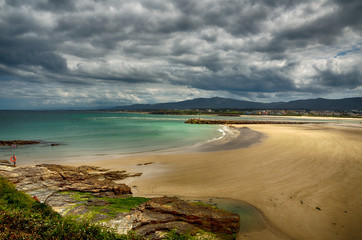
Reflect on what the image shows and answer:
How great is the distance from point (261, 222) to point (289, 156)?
41.2 ft

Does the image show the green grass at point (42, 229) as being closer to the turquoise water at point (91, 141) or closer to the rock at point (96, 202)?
the rock at point (96, 202)

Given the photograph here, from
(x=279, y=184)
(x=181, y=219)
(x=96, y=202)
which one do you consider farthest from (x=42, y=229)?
(x=279, y=184)

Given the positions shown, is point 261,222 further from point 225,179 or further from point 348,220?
point 225,179

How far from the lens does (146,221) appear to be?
605 centimetres

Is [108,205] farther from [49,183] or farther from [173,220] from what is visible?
[49,183]

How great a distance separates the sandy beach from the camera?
7500 mm

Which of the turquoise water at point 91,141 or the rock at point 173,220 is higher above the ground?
the rock at point 173,220

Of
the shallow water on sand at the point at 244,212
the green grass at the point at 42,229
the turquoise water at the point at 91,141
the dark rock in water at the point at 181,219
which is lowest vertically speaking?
the turquoise water at the point at 91,141

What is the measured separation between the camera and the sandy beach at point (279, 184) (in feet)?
24.6

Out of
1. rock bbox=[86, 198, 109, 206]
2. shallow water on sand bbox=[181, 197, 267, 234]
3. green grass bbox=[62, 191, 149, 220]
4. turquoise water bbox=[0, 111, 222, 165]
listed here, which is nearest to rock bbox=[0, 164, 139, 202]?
green grass bbox=[62, 191, 149, 220]

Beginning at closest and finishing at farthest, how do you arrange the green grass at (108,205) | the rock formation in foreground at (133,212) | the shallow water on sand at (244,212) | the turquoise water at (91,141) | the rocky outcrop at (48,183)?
the rock formation in foreground at (133,212)
the green grass at (108,205)
the shallow water on sand at (244,212)
the rocky outcrop at (48,183)
the turquoise water at (91,141)

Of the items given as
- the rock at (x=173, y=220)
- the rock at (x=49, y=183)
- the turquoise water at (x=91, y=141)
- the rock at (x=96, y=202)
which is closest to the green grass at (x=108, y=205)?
the rock at (x=96, y=202)

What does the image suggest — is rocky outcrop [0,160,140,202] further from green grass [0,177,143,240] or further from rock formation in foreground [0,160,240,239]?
green grass [0,177,143,240]

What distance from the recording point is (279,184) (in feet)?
37.6
